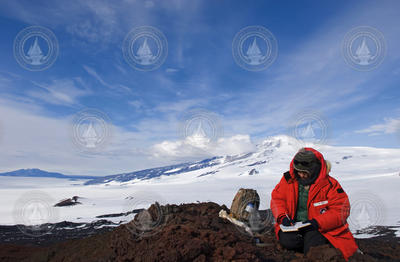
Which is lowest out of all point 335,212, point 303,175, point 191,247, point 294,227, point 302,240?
point 302,240

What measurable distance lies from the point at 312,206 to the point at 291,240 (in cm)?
71

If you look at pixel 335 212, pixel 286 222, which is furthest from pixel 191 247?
pixel 335 212

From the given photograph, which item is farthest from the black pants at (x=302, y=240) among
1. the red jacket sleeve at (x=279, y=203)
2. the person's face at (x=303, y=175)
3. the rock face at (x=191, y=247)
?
the person's face at (x=303, y=175)

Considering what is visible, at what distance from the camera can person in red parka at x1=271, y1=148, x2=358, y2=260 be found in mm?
4512

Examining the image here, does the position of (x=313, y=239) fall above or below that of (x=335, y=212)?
below

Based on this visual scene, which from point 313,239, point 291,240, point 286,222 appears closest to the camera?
point 313,239

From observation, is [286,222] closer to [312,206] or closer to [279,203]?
[279,203]

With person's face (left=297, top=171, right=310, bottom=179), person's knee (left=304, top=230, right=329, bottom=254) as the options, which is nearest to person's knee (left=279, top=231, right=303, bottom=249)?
person's knee (left=304, top=230, right=329, bottom=254)

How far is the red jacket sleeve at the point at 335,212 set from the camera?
445cm

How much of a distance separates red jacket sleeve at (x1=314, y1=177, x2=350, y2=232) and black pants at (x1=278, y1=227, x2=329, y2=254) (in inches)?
6.7

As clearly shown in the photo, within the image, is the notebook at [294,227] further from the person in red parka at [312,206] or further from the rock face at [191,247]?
the rock face at [191,247]

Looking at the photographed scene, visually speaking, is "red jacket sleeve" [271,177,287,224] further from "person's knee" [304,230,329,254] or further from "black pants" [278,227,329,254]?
"person's knee" [304,230,329,254]

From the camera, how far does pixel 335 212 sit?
448cm

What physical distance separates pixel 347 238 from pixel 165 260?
3084 mm
